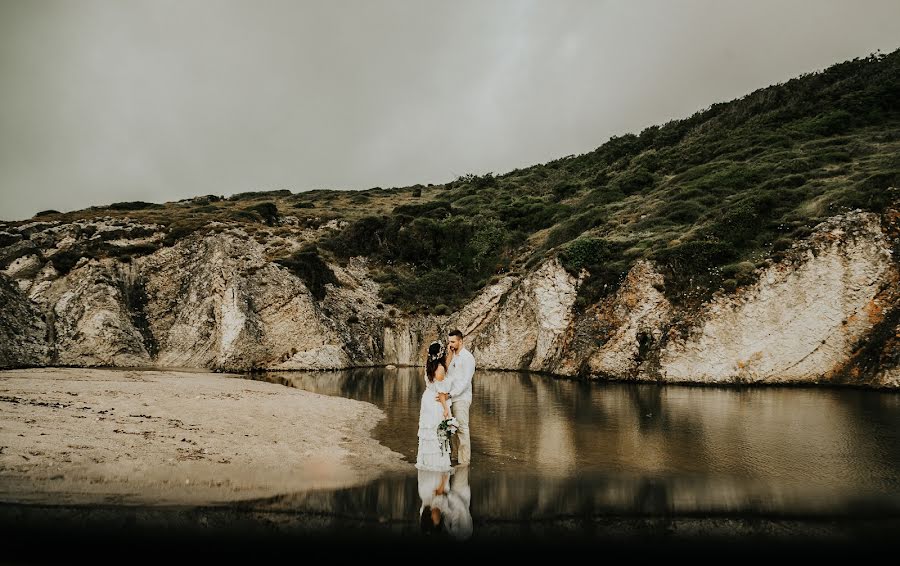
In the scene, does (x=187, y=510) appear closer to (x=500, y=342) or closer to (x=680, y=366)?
(x=680, y=366)

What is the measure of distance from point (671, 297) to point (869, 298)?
8.91 meters

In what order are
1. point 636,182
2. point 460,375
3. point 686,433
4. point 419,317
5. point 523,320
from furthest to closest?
point 636,182, point 419,317, point 523,320, point 686,433, point 460,375

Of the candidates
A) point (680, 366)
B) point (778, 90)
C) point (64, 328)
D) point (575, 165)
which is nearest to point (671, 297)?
point (680, 366)

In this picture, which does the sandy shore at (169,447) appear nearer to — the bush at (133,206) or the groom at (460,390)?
the groom at (460,390)

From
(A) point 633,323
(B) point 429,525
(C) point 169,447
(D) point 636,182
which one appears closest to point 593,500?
(B) point 429,525

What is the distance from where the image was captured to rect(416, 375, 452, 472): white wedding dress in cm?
968

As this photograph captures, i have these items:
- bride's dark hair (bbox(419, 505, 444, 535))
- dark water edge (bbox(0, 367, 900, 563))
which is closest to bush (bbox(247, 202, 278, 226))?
dark water edge (bbox(0, 367, 900, 563))

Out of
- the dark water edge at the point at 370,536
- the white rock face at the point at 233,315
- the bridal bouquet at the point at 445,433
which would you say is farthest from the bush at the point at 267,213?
the dark water edge at the point at 370,536

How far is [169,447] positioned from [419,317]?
36168mm

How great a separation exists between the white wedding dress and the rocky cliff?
21.1 metres

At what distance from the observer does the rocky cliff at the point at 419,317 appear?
25.0 metres

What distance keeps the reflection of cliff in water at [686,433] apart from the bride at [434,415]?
94 centimetres

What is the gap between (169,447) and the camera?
33.4ft

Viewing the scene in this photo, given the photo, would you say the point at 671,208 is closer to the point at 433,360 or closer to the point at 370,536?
the point at 433,360
